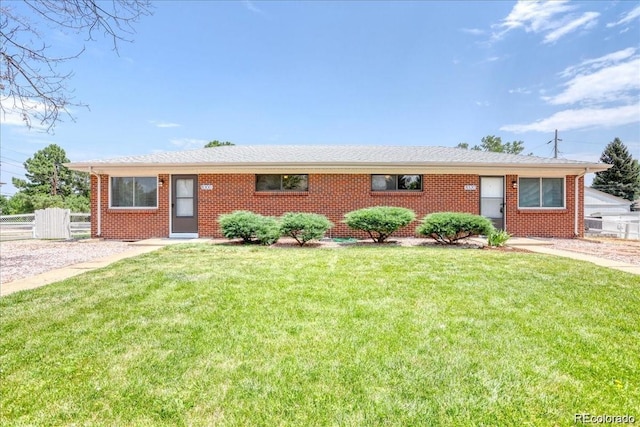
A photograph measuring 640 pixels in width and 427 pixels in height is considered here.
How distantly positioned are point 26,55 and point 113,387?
448cm

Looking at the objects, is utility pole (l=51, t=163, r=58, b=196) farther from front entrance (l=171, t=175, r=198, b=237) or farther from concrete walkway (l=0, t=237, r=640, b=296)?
concrete walkway (l=0, t=237, r=640, b=296)

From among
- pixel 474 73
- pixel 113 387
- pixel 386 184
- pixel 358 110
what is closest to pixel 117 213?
pixel 386 184

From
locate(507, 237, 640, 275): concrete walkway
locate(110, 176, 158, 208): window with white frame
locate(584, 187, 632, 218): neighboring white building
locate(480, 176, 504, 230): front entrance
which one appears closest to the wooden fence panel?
locate(110, 176, 158, 208): window with white frame

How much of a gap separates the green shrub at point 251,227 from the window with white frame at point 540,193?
372 inches

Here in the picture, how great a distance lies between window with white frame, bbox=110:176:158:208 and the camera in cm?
1195

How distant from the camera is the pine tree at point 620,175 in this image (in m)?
38.4

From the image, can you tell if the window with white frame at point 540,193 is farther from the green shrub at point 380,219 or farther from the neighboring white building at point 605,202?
the neighboring white building at point 605,202

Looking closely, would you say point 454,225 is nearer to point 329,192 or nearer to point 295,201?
point 329,192

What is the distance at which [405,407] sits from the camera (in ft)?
6.75

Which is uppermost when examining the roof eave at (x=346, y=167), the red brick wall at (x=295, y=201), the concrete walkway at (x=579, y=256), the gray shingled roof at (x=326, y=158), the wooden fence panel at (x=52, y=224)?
the gray shingled roof at (x=326, y=158)

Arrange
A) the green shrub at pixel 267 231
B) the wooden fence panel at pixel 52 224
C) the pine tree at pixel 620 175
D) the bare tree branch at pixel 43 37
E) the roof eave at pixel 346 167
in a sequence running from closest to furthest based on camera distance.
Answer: the bare tree branch at pixel 43 37, the green shrub at pixel 267 231, the roof eave at pixel 346 167, the wooden fence panel at pixel 52 224, the pine tree at pixel 620 175

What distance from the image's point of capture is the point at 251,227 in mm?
9461

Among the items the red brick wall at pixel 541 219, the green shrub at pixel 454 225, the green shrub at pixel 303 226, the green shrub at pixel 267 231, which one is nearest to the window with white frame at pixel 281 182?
the green shrub at pixel 267 231

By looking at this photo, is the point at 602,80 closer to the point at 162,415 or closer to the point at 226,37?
the point at 226,37
